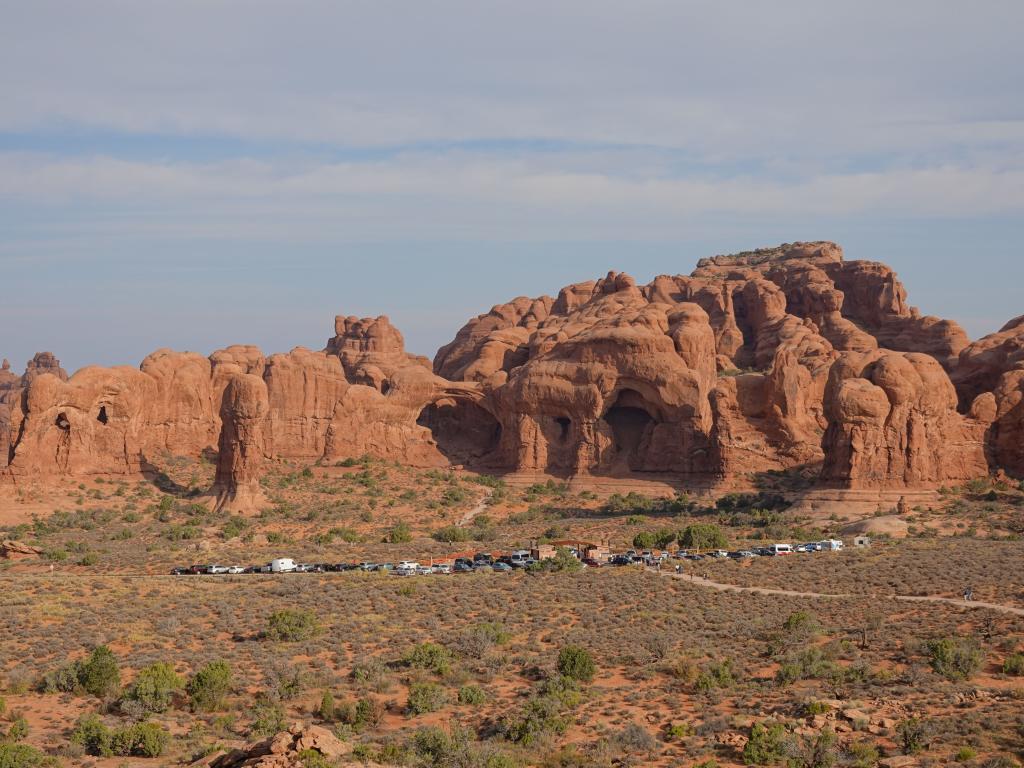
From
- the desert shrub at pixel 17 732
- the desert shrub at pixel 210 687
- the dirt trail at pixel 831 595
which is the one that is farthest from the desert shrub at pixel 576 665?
the desert shrub at pixel 17 732

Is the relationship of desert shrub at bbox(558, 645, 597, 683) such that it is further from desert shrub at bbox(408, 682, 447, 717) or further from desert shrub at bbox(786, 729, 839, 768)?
desert shrub at bbox(786, 729, 839, 768)

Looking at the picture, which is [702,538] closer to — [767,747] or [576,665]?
[576,665]

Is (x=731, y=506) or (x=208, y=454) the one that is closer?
(x=731, y=506)

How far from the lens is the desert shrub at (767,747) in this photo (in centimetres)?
2488

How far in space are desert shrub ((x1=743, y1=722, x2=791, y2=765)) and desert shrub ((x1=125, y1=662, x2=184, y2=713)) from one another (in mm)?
13768

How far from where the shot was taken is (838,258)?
122875 mm

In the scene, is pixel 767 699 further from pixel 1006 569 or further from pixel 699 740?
pixel 1006 569

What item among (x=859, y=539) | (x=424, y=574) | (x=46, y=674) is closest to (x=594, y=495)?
(x=859, y=539)

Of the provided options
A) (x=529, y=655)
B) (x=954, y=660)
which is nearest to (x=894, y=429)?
(x=954, y=660)

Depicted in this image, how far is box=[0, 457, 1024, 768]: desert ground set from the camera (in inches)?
1017

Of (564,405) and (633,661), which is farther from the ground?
(564,405)

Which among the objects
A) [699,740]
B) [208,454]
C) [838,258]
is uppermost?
[838,258]

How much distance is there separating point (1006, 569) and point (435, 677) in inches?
→ 901

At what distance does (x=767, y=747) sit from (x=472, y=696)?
7.72m
